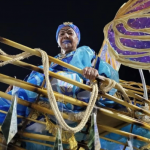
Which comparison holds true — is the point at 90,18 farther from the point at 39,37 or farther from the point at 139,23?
the point at 139,23

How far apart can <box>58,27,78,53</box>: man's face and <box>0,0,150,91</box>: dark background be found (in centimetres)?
66

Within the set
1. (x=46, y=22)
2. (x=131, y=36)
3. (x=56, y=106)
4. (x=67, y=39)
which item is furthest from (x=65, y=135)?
(x=46, y=22)

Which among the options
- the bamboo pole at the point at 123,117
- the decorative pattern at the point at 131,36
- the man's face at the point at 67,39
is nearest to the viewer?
the bamboo pole at the point at 123,117

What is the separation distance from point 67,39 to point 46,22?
73cm

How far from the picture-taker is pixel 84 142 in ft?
2.09

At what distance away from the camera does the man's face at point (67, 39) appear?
109 cm

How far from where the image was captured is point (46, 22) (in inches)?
70.2

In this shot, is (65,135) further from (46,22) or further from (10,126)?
(46,22)

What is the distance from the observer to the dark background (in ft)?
5.52

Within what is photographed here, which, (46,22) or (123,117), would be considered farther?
(46,22)

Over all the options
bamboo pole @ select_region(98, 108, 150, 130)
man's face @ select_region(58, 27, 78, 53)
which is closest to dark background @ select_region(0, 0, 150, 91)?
→ man's face @ select_region(58, 27, 78, 53)

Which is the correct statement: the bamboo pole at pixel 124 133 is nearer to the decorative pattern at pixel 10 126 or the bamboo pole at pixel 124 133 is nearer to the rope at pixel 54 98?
the rope at pixel 54 98

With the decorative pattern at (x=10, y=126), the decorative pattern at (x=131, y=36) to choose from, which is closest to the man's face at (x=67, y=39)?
the decorative pattern at (x=131, y=36)

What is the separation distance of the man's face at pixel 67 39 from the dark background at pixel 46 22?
0.66 metres
